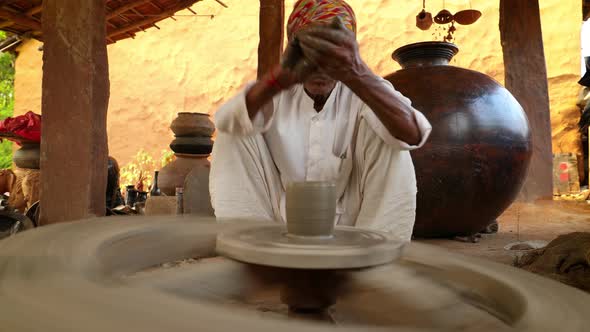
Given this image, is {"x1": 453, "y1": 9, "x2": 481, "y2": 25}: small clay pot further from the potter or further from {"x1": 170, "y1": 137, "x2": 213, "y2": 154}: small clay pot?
the potter

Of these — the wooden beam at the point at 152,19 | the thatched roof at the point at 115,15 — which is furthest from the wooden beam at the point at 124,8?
the wooden beam at the point at 152,19

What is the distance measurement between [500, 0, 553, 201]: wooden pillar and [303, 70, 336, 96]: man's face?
3897 mm

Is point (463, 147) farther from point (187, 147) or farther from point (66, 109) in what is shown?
point (187, 147)

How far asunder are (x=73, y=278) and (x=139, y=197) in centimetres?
536

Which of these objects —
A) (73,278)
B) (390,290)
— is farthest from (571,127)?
(73,278)

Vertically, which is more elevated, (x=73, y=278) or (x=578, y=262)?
(x=73, y=278)

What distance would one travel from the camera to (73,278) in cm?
70

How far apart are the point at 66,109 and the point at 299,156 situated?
68.1 inches

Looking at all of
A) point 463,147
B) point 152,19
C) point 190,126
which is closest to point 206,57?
point 152,19

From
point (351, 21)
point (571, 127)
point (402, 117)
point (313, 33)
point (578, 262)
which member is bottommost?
point (578, 262)

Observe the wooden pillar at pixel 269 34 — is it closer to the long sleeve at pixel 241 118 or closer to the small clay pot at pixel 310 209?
the long sleeve at pixel 241 118

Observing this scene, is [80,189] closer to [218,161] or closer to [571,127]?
[218,161]

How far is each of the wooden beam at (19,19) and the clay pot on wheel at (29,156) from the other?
1317 mm

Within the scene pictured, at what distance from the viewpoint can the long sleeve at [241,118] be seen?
1.75m
